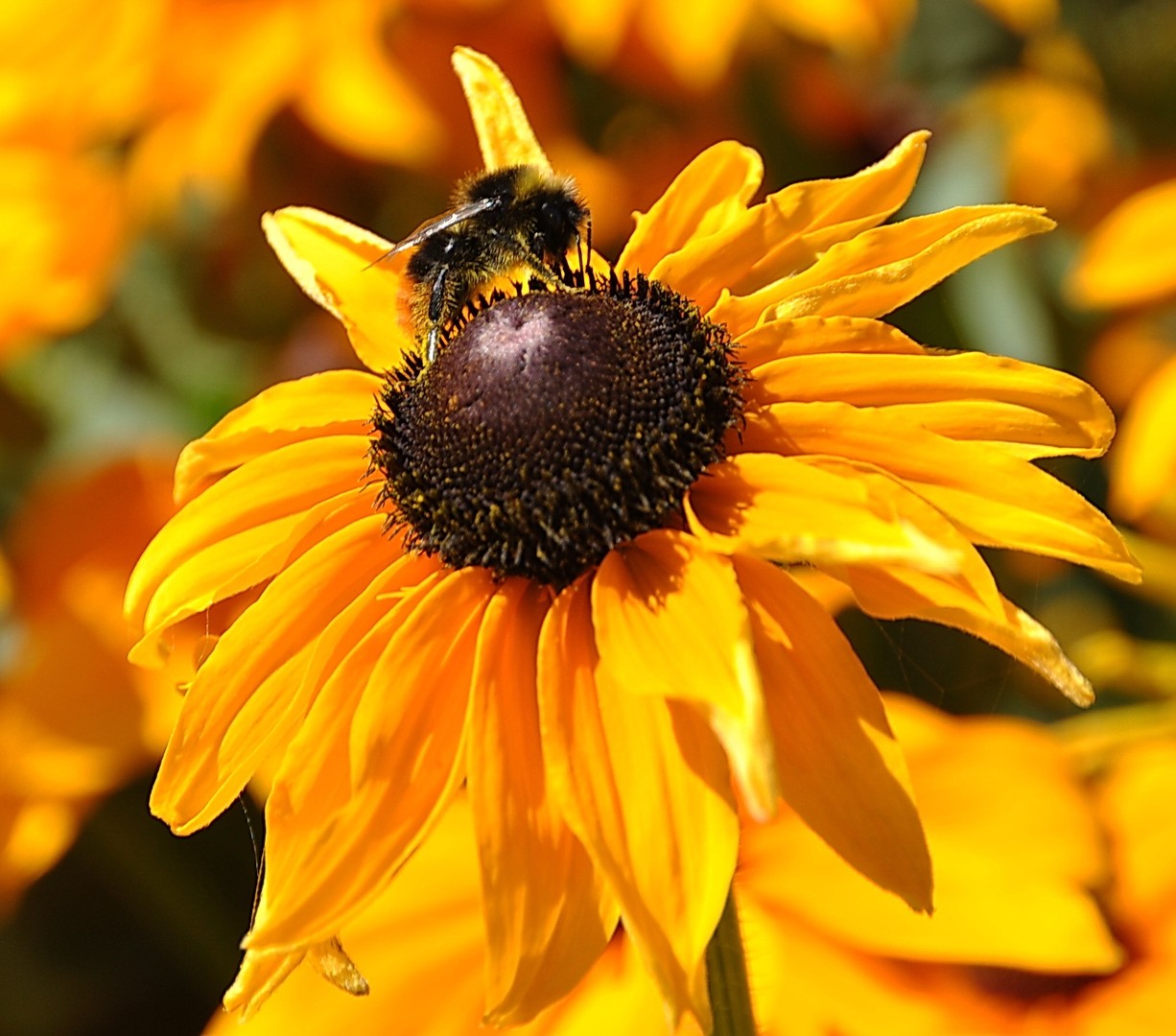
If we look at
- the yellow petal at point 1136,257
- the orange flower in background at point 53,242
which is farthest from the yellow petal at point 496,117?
the orange flower in background at point 53,242

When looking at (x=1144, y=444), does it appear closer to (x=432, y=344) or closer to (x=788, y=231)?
(x=788, y=231)

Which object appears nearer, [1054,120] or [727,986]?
[727,986]

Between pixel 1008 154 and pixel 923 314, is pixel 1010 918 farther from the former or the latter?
pixel 1008 154

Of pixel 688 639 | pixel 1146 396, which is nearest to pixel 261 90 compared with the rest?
pixel 1146 396

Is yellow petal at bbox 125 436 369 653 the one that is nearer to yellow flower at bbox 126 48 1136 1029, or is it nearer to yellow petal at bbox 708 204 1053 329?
yellow flower at bbox 126 48 1136 1029

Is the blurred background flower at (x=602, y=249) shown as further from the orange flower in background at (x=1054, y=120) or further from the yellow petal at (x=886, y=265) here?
the yellow petal at (x=886, y=265)

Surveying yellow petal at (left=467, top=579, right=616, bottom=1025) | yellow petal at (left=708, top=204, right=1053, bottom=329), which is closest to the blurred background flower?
yellow petal at (left=467, top=579, right=616, bottom=1025)
